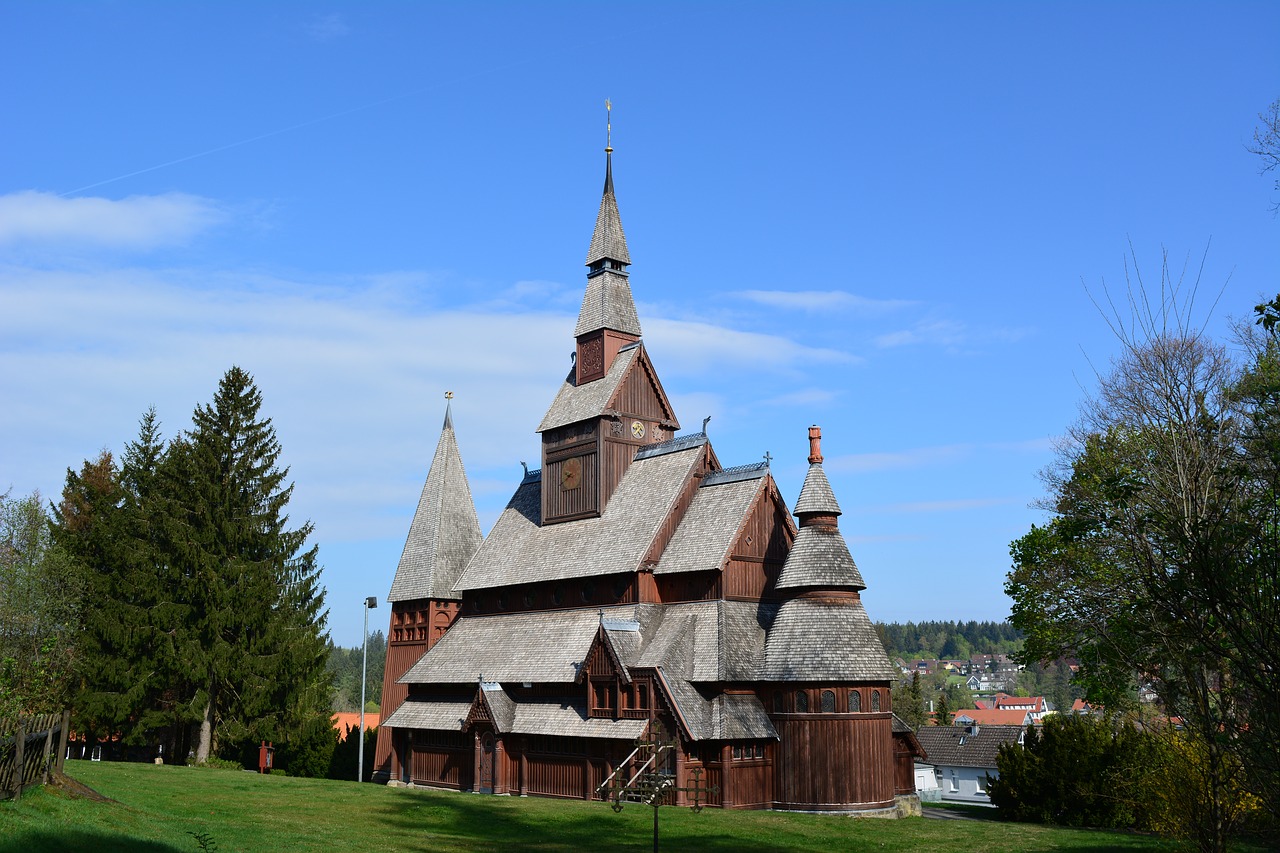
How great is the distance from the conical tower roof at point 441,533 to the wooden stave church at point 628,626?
0.14 meters

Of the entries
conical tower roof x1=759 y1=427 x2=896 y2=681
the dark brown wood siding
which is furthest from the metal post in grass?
conical tower roof x1=759 y1=427 x2=896 y2=681

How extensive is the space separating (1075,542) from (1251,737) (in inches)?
1138

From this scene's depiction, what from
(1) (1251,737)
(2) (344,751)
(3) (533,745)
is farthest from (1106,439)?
(2) (344,751)

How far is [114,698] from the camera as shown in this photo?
161 ft

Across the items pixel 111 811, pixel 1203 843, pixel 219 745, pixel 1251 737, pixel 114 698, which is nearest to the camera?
pixel 1251 737

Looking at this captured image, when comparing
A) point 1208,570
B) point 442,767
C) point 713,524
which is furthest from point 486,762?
point 1208,570

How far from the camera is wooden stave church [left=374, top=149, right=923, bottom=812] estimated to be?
121ft

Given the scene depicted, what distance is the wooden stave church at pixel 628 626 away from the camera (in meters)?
36.8

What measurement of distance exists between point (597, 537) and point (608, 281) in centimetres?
1290

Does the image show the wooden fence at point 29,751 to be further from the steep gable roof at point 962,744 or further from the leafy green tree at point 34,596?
the steep gable roof at point 962,744

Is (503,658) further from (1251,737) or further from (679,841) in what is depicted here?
(1251,737)

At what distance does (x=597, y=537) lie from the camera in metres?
45.2

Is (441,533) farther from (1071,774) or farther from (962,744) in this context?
(962,744)

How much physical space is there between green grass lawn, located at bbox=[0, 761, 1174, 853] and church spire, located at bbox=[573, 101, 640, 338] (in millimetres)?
21989
